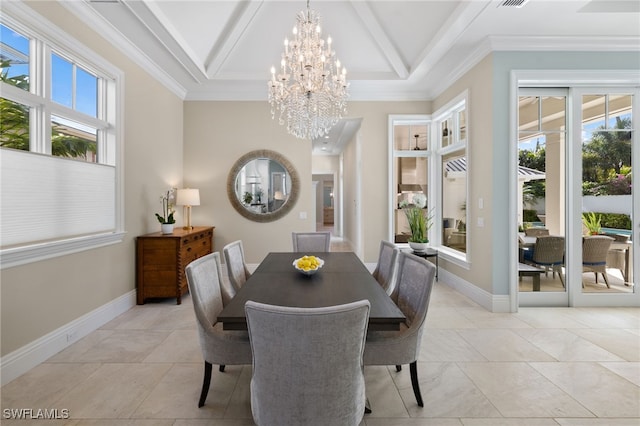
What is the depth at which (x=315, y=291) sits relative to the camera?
Result: 1873 mm

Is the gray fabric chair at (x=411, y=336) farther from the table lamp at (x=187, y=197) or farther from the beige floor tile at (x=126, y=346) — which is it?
the table lamp at (x=187, y=197)

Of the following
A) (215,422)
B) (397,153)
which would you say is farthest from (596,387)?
(397,153)

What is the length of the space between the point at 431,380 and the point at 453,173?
331cm

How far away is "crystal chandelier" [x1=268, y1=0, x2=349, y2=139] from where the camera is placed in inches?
110

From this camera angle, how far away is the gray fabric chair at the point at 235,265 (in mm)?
2566

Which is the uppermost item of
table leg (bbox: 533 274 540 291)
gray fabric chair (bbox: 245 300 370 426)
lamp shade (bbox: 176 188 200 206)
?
lamp shade (bbox: 176 188 200 206)

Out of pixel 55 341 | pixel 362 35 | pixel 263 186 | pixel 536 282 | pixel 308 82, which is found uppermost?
pixel 362 35

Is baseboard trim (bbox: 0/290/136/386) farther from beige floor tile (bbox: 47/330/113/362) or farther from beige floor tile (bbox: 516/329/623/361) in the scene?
beige floor tile (bbox: 516/329/623/361)

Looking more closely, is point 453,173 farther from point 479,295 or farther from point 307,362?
point 307,362

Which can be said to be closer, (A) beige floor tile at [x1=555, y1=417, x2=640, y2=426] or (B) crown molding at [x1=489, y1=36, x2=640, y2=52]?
(A) beige floor tile at [x1=555, y1=417, x2=640, y2=426]

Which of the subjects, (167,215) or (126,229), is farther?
(167,215)

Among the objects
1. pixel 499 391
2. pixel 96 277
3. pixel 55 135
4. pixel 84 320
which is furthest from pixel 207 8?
pixel 499 391

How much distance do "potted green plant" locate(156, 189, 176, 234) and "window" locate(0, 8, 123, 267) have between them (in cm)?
55

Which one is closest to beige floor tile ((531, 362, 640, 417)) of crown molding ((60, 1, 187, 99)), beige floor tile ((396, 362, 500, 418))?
beige floor tile ((396, 362, 500, 418))
